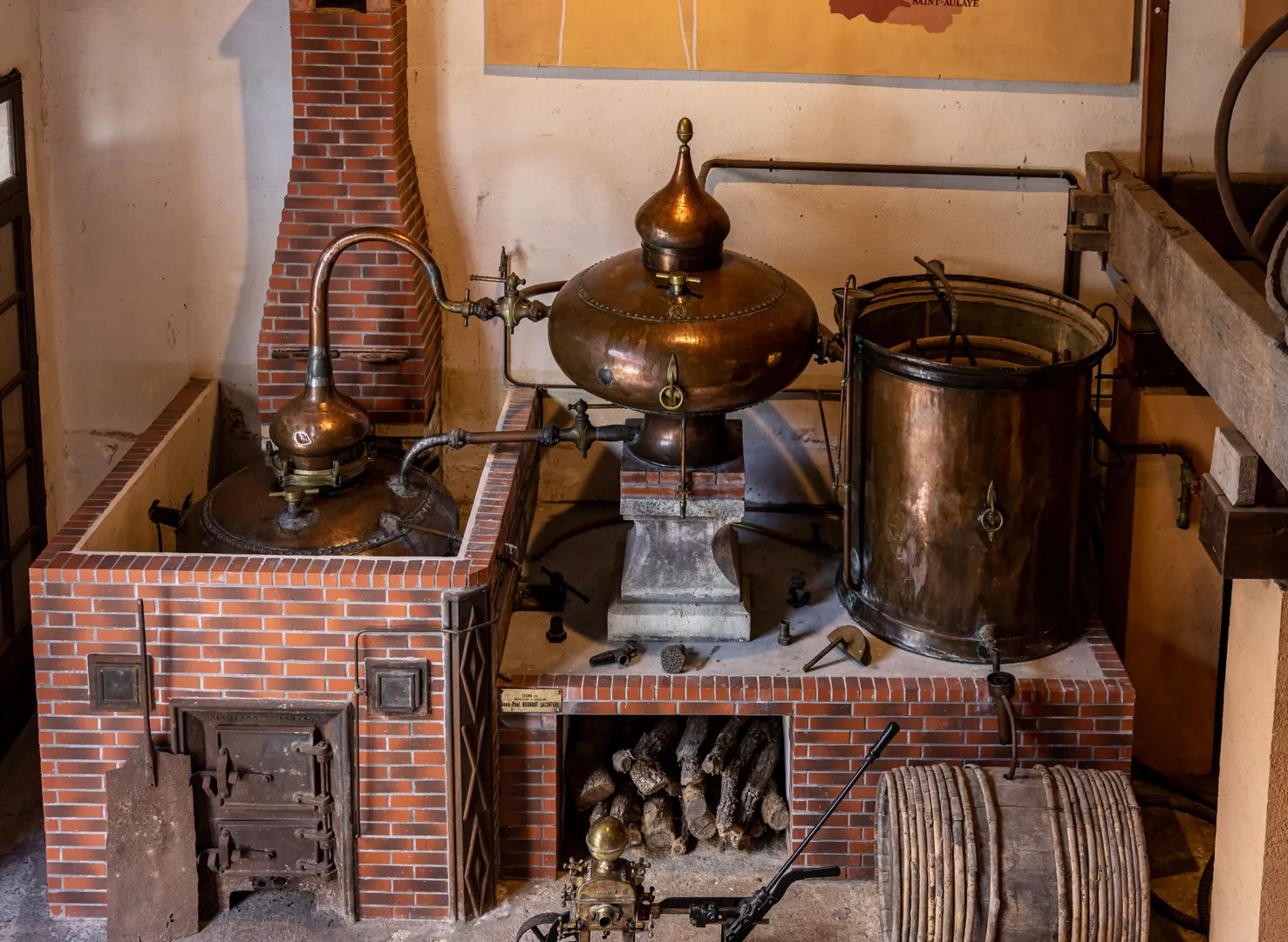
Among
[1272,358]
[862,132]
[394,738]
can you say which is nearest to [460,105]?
[862,132]

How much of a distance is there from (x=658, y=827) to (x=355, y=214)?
284 centimetres

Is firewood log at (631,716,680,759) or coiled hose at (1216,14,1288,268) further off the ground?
coiled hose at (1216,14,1288,268)

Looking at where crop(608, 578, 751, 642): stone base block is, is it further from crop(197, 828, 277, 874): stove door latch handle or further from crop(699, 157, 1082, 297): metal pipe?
crop(699, 157, 1082, 297): metal pipe

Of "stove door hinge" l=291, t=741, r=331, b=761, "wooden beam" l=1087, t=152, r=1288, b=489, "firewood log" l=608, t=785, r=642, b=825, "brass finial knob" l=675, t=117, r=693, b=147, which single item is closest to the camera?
"wooden beam" l=1087, t=152, r=1288, b=489

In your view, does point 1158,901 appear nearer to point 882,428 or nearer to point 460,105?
point 882,428

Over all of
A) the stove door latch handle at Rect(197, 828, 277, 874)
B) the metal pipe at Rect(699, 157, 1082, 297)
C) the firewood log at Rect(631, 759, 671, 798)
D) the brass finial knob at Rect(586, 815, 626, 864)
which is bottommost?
the stove door latch handle at Rect(197, 828, 277, 874)

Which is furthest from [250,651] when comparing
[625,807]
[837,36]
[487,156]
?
[837,36]

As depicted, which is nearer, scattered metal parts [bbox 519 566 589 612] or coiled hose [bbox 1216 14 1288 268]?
coiled hose [bbox 1216 14 1288 268]

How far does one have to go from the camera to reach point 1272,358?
473cm

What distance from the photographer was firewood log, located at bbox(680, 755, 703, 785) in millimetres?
6719

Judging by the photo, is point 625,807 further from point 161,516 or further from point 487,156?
point 487,156

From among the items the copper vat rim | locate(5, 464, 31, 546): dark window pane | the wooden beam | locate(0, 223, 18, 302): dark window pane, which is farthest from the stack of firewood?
locate(0, 223, 18, 302): dark window pane

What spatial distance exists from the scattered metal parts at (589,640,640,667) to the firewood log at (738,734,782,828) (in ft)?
2.17

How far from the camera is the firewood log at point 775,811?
6723 millimetres
